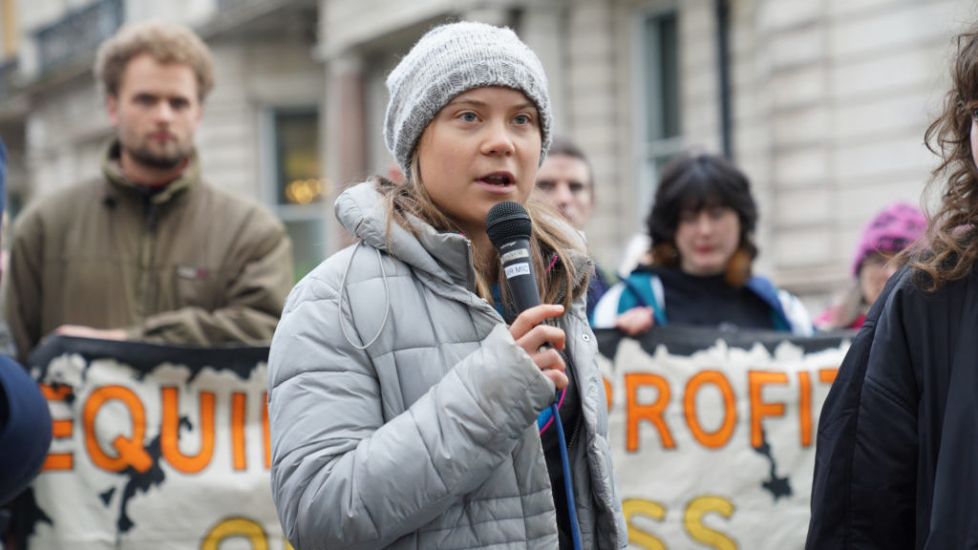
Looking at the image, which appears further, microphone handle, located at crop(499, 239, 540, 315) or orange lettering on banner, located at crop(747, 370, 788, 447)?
orange lettering on banner, located at crop(747, 370, 788, 447)

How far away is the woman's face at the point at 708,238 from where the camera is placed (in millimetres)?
4922

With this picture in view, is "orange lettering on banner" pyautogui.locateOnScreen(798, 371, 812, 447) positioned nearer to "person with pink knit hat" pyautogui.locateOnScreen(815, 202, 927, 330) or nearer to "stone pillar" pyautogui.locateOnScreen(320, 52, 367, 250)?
"person with pink knit hat" pyautogui.locateOnScreen(815, 202, 927, 330)

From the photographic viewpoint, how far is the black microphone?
2.35 metres

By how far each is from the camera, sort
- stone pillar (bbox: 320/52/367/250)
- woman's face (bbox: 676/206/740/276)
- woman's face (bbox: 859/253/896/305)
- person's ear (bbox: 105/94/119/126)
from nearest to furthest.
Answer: person's ear (bbox: 105/94/119/126), woman's face (bbox: 676/206/740/276), woman's face (bbox: 859/253/896/305), stone pillar (bbox: 320/52/367/250)

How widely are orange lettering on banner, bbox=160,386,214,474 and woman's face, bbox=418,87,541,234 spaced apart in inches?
86.9

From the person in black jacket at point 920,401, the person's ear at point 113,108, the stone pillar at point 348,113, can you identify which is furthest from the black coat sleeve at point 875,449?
the stone pillar at point 348,113

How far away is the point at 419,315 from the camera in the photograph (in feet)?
7.93

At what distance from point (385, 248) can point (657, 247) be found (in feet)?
9.02

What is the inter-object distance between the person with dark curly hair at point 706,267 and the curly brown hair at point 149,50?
1.75 metres

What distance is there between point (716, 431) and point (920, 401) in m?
2.27

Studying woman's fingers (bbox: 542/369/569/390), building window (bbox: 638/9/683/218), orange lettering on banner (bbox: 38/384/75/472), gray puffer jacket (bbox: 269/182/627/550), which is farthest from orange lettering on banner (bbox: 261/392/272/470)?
building window (bbox: 638/9/683/218)

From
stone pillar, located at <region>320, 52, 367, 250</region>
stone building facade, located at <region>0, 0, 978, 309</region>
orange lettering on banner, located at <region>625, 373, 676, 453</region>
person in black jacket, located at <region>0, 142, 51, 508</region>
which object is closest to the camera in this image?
person in black jacket, located at <region>0, 142, 51, 508</region>

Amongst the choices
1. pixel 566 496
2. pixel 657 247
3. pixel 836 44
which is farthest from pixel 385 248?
pixel 836 44

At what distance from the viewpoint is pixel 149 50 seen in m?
4.70
